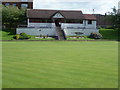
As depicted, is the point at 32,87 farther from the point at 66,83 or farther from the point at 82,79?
the point at 82,79

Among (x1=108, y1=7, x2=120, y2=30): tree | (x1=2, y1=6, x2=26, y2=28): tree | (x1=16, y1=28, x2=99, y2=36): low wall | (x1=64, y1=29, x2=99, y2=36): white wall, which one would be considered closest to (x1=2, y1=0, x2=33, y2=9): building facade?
(x1=2, y1=6, x2=26, y2=28): tree

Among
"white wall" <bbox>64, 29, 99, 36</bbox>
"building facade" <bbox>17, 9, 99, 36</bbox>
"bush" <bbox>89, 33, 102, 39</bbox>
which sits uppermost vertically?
"building facade" <bbox>17, 9, 99, 36</bbox>

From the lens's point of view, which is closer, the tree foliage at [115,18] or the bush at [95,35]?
the bush at [95,35]

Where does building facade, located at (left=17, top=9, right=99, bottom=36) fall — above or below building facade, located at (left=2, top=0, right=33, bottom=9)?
below

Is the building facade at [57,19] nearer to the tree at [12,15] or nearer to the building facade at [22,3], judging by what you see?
the tree at [12,15]

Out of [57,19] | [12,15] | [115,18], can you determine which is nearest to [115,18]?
[115,18]

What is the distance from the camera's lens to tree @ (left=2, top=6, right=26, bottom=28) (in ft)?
165

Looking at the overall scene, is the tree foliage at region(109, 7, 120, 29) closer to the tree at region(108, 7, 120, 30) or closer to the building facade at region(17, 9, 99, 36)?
the tree at region(108, 7, 120, 30)

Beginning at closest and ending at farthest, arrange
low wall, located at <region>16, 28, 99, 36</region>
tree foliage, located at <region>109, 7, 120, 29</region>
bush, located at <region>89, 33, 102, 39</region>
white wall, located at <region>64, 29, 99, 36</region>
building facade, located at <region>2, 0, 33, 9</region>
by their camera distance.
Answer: bush, located at <region>89, 33, 102, 39</region> < low wall, located at <region>16, 28, 99, 36</region> < white wall, located at <region>64, 29, 99, 36</region> < tree foliage, located at <region>109, 7, 120, 29</region> < building facade, located at <region>2, 0, 33, 9</region>

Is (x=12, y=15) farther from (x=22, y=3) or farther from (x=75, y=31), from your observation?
(x=75, y=31)

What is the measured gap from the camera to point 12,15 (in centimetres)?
4994

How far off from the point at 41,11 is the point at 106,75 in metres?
46.0

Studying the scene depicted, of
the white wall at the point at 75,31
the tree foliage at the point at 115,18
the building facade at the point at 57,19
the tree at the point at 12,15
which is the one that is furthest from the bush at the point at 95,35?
the tree at the point at 12,15

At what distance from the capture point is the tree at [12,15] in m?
50.2
